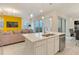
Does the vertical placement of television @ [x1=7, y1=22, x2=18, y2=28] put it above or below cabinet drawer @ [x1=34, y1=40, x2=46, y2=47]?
above

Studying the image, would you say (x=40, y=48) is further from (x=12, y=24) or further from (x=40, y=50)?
(x=12, y=24)

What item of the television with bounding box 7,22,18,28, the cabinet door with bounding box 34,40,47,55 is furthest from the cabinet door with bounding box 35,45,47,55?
the television with bounding box 7,22,18,28

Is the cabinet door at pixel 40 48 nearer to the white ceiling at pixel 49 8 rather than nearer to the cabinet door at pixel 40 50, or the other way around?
the cabinet door at pixel 40 50

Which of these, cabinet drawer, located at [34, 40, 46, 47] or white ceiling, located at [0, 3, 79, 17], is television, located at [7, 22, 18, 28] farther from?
cabinet drawer, located at [34, 40, 46, 47]

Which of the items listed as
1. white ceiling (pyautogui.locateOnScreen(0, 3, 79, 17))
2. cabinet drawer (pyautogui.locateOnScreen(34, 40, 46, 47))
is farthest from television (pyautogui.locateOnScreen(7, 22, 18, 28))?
cabinet drawer (pyautogui.locateOnScreen(34, 40, 46, 47))

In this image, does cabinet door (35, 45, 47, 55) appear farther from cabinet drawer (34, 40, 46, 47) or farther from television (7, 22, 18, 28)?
television (7, 22, 18, 28)

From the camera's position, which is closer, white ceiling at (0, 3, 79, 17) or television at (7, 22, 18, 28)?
white ceiling at (0, 3, 79, 17)

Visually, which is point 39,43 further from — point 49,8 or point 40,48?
point 49,8

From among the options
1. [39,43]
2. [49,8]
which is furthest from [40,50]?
[49,8]

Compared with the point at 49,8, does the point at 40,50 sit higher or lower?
lower

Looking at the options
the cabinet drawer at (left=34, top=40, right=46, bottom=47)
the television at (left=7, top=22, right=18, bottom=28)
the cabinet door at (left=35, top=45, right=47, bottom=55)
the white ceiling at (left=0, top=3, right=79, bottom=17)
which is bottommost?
the cabinet door at (left=35, top=45, right=47, bottom=55)

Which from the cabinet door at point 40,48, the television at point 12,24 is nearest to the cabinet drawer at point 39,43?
the cabinet door at point 40,48

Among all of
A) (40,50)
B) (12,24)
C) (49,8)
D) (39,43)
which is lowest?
(40,50)
